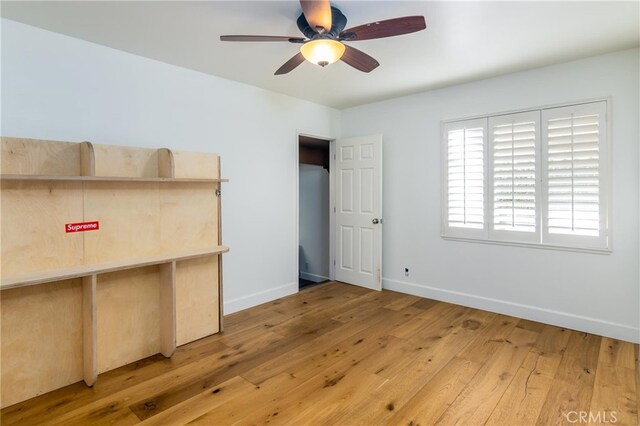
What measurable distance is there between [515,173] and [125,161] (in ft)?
12.3

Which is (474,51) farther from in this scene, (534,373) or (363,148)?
(534,373)

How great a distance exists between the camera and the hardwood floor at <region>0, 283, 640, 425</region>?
2.06m

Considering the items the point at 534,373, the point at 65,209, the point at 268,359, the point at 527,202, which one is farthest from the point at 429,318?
the point at 65,209

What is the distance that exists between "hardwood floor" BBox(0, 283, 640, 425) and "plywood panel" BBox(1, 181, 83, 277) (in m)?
0.91

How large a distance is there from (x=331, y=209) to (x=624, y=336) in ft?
11.6

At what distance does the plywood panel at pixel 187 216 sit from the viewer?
2941 mm

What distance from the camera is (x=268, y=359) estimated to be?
275 centimetres

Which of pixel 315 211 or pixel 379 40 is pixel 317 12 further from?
pixel 315 211

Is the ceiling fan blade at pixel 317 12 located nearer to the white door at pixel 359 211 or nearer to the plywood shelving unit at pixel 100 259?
the plywood shelving unit at pixel 100 259

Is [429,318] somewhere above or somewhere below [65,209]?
below

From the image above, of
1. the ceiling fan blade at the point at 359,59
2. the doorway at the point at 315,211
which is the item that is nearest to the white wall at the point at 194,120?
the doorway at the point at 315,211

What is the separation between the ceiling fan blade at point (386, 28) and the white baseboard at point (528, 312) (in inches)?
120

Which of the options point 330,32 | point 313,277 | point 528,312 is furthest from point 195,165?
point 528,312

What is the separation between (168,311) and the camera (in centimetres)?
282
